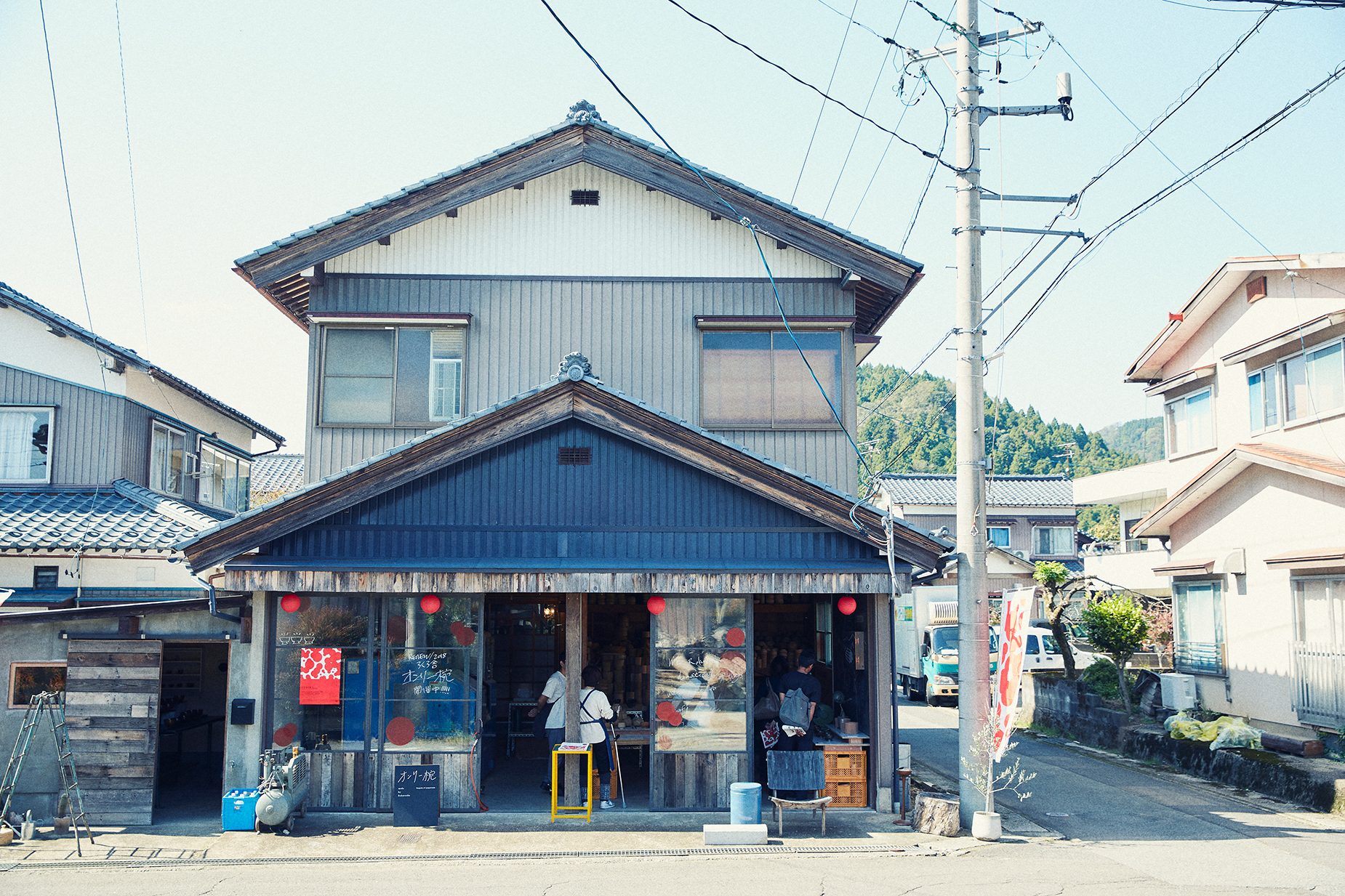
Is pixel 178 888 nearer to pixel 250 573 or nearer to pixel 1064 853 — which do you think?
pixel 250 573

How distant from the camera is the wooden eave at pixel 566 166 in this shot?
1568 centimetres

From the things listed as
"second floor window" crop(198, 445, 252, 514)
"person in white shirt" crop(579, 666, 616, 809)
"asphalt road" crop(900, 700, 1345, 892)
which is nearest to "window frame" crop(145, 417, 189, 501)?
"second floor window" crop(198, 445, 252, 514)

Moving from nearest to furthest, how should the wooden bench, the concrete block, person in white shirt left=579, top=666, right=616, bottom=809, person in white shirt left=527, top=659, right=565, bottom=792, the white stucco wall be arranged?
1. the concrete block
2. the wooden bench
3. person in white shirt left=579, top=666, right=616, bottom=809
4. person in white shirt left=527, top=659, right=565, bottom=792
5. the white stucco wall

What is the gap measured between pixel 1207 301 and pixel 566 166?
503 inches

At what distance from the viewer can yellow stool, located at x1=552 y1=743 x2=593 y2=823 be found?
13.0 meters

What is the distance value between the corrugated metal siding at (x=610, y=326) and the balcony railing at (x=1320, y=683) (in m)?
7.96

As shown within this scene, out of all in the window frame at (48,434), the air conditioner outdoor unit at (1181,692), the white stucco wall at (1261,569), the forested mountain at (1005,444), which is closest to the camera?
the white stucco wall at (1261,569)

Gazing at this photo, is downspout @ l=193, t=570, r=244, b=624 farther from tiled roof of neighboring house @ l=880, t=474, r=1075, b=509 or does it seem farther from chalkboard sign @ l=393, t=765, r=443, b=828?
tiled roof of neighboring house @ l=880, t=474, r=1075, b=509

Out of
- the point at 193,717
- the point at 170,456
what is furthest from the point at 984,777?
the point at 170,456

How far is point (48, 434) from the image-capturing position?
18.3 meters

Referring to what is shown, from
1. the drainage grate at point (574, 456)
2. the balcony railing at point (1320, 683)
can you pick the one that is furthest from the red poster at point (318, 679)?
the balcony railing at point (1320, 683)

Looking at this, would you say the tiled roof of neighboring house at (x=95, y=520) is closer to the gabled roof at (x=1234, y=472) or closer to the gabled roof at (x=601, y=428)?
the gabled roof at (x=601, y=428)

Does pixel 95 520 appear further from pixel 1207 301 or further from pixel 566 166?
pixel 1207 301

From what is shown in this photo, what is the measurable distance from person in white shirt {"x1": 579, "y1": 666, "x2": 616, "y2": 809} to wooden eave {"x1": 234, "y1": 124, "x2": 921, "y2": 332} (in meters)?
7.09
